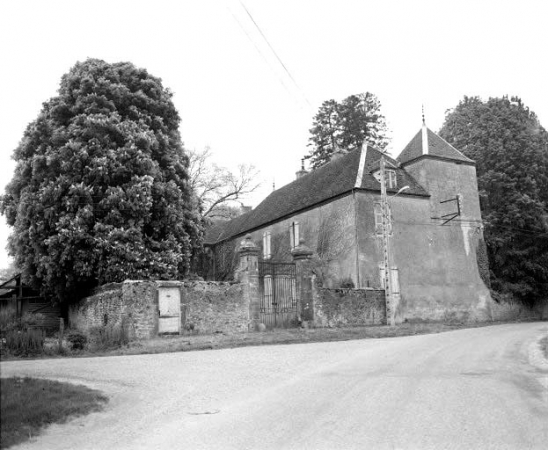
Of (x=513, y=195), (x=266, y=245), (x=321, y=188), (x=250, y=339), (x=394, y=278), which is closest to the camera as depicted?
(x=250, y=339)

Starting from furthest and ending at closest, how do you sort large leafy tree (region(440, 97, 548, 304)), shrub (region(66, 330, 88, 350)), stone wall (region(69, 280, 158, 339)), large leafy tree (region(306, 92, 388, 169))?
large leafy tree (region(306, 92, 388, 169)) < large leafy tree (region(440, 97, 548, 304)) < stone wall (region(69, 280, 158, 339)) < shrub (region(66, 330, 88, 350))

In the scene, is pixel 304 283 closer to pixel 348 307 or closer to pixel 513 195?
pixel 348 307

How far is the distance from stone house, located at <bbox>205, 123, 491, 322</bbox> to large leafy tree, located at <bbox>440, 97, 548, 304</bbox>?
9.95 ft

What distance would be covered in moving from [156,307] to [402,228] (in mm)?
16663

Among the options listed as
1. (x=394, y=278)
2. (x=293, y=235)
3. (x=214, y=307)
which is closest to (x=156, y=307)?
(x=214, y=307)

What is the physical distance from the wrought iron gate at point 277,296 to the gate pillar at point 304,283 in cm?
43

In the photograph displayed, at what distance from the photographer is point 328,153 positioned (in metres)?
52.0

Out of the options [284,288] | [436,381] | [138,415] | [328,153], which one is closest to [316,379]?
[436,381]

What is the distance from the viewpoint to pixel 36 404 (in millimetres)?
7590

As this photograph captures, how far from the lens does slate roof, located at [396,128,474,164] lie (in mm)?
35438

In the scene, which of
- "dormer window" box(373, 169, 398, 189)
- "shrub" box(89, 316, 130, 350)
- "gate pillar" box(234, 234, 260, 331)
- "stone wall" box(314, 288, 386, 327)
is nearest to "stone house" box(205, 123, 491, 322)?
"dormer window" box(373, 169, 398, 189)

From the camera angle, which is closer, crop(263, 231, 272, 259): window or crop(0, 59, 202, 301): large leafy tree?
crop(0, 59, 202, 301): large leafy tree

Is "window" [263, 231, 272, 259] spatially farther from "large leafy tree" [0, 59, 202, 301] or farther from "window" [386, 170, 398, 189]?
"large leafy tree" [0, 59, 202, 301]

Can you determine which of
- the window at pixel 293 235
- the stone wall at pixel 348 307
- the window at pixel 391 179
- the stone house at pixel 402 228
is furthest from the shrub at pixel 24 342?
the window at pixel 391 179
